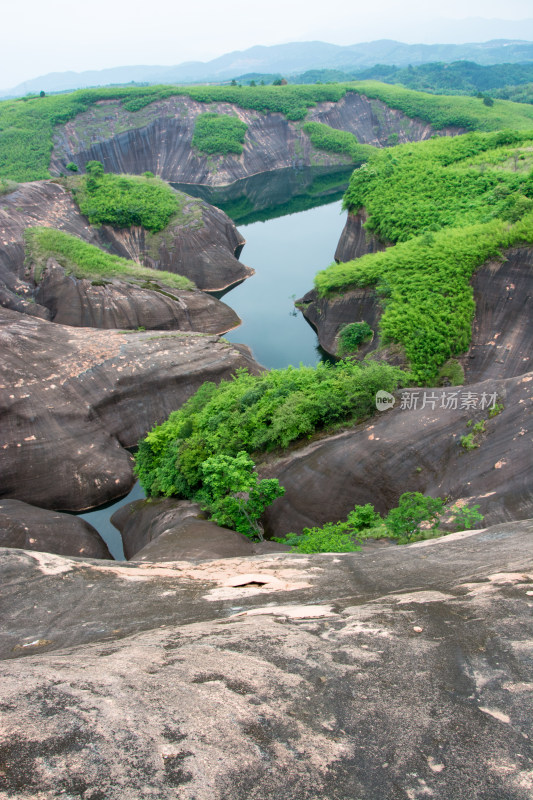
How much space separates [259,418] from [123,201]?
32736mm

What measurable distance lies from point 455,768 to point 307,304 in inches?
1277

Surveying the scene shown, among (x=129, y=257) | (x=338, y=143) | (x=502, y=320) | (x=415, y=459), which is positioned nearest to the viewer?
(x=415, y=459)

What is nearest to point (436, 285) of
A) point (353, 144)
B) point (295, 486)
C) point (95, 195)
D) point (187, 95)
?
point (295, 486)

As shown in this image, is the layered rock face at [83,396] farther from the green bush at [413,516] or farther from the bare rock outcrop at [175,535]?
the green bush at [413,516]

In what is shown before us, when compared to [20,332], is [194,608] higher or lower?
lower

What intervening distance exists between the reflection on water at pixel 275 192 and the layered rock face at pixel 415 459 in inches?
1825

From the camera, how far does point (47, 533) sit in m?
16.7

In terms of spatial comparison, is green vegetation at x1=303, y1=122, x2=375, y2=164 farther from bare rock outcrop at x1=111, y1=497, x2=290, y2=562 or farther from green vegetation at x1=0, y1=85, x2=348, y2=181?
bare rock outcrop at x1=111, y1=497, x2=290, y2=562

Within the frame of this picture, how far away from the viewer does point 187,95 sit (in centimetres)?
7206

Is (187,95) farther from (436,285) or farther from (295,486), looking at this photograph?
(295,486)
